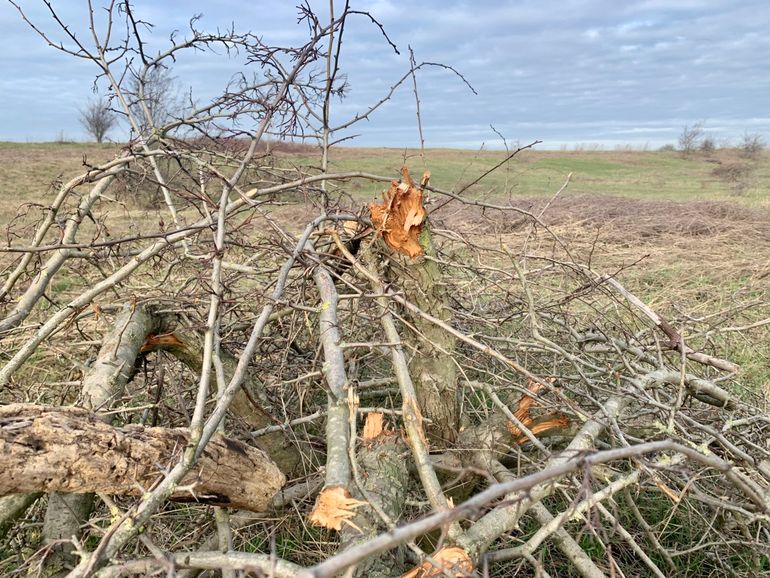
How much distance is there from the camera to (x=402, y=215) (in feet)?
7.06

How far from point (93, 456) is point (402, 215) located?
1235 millimetres

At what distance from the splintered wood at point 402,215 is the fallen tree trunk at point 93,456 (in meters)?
0.91

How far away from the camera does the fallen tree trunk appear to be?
1438 mm

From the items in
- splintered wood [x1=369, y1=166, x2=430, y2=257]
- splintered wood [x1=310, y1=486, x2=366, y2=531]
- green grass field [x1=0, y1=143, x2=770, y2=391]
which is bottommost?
green grass field [x1=0, y1=143, x2=770, y2=391]

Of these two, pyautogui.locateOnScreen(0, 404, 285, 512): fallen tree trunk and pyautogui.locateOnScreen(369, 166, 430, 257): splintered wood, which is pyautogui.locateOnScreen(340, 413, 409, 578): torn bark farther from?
pyautogui.locateOnScreen(369, 166, 430, 257): splintered wood

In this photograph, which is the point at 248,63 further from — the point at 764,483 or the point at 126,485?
the point at 764,483

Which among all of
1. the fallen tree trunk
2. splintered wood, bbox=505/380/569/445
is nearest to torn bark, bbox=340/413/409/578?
the fallen tree trunk

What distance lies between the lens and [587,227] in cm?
1052

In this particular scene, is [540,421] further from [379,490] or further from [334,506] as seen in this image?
[334,506]

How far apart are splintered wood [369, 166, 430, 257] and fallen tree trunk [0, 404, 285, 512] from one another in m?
0.91

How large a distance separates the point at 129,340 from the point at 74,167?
2275 centimetres

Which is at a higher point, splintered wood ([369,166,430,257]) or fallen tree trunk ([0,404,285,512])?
splintered wood ([369,166,430,257])

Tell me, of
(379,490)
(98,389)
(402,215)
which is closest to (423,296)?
(402,215)

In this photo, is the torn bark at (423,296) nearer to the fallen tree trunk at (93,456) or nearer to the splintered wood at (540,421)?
the splintered wood at (540,421)
